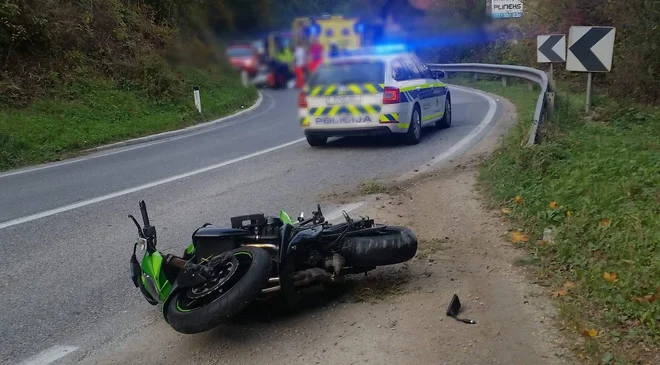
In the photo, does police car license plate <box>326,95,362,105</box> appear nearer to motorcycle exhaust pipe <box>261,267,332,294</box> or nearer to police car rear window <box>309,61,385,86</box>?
police car rear window <box>309,61,385,86</box>

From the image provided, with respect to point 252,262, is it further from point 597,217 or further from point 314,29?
point 314,29

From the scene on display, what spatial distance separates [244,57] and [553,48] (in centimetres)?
627

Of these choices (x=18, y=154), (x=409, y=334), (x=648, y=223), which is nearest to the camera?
(x=409, y=334)

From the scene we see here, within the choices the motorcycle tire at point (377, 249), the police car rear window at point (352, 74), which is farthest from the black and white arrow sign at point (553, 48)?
the motorcycle tire at point (377, 249)

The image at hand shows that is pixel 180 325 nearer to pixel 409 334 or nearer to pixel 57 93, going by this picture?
pixel 409 334

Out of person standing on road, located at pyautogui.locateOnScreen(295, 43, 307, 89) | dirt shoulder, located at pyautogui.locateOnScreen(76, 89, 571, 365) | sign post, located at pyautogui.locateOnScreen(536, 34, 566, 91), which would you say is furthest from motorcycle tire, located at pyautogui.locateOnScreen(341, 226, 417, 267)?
sign post, located at pyautogui.locateOnScreen(536, 34, 566, 91)

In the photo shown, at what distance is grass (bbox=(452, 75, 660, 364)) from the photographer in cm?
409

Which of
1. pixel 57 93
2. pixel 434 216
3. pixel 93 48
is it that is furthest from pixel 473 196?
pixel 93 48

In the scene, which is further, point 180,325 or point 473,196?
point 473,196

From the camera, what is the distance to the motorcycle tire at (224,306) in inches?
163

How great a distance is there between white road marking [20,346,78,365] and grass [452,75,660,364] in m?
3.13

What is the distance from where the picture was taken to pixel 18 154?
13375 mm

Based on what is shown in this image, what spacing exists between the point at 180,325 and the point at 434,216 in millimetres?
3482

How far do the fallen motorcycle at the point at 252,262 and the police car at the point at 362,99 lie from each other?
6631 millimetres
